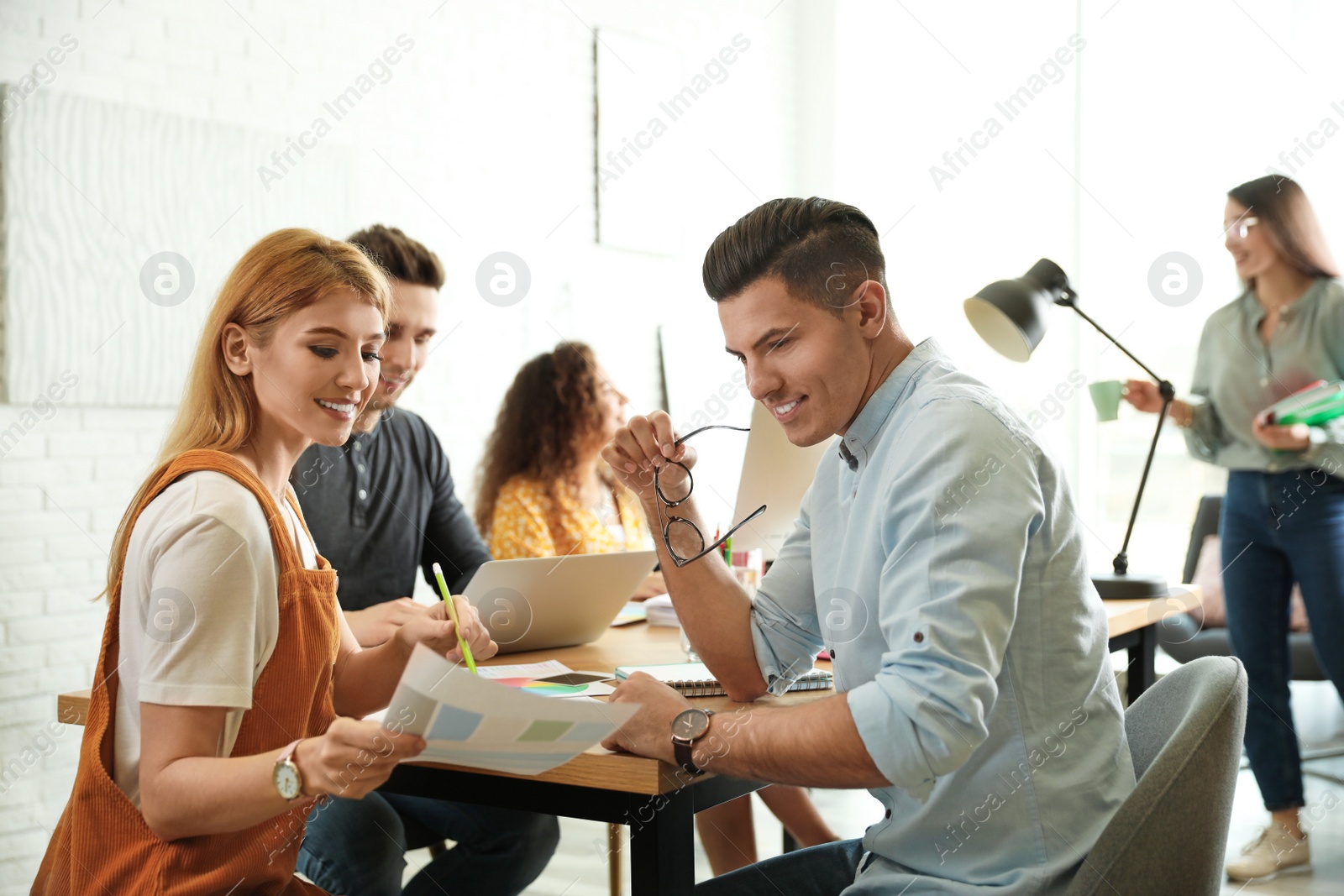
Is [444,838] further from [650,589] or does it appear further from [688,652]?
[650,589]

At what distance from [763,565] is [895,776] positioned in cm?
147

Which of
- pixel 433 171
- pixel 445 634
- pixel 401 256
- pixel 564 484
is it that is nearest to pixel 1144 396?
pixel 564 484

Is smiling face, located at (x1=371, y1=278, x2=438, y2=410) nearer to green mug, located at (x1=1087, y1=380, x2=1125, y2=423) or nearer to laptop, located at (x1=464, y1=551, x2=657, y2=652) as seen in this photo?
laptop, located at (x1=464, y1=551, x2=657, y2=652)

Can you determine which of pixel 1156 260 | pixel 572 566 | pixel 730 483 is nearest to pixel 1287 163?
pixel 1156 260

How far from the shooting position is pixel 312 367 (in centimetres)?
146

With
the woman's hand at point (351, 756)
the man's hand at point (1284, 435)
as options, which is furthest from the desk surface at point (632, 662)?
the man's hand at point (1284, 435)

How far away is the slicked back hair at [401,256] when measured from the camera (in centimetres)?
253

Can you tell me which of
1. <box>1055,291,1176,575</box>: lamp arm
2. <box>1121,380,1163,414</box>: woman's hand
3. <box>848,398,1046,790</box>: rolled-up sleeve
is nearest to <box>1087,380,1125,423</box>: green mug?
<box>1055,291,1176,575</box>: lamp arm

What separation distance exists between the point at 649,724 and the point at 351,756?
337 millimetres

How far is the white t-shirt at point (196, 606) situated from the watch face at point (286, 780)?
0.14 metres

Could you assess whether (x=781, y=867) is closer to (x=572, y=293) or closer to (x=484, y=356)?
(x=484, y=356)

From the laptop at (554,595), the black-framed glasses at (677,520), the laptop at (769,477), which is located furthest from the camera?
the laptop at (769,477)

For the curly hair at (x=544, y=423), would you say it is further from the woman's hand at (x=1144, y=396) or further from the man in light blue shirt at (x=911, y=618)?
the man in light blue shirt at (x=911, y=618)

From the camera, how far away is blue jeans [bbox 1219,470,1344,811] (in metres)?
3.05
